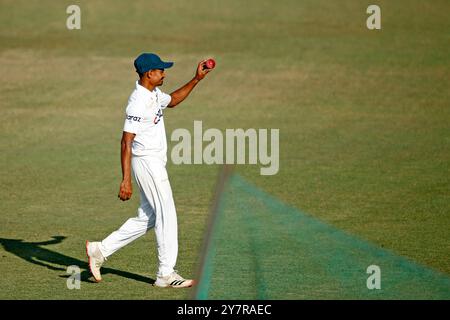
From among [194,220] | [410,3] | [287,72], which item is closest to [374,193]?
[194,220]

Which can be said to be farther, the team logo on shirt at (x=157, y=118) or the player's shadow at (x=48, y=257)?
the player's shadow at (x=48, y=257)

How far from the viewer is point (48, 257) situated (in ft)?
44.8

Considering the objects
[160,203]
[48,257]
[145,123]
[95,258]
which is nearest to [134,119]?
[145,123]

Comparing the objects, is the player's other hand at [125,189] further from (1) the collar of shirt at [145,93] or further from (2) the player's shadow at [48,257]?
(2) the player's shadow at [48,257]

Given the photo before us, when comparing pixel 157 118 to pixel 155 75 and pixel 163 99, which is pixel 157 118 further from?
pixel 155 75

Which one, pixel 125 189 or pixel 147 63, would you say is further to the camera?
pixel 147 63

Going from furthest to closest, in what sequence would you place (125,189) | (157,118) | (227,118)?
(227,118)
(157,118)
(125,189)

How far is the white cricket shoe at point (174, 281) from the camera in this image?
40.0 ft

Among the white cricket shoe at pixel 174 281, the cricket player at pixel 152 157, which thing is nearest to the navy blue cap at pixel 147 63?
the cricket player at pixel 152 157

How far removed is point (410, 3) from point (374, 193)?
1410cm

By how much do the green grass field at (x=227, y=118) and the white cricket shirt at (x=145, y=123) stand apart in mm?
1474

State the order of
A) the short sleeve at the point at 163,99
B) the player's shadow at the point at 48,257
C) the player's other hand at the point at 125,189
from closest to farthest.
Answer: the player's other hand at the point at 125,189, the short sleeve at the point at 163,99, the player's shadow at the point at 48,257

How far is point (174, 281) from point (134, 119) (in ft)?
5.75
